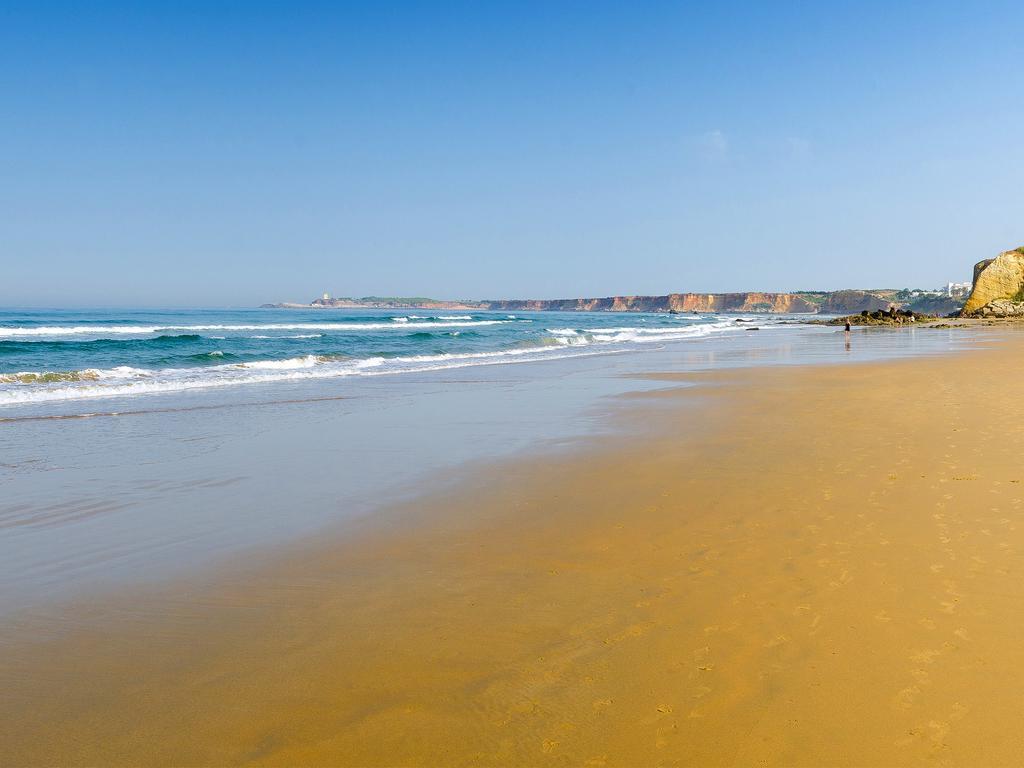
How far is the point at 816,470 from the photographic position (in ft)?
22.0

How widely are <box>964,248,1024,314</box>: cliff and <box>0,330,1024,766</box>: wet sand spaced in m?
70.5

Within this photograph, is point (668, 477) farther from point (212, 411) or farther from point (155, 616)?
point (212, 411)

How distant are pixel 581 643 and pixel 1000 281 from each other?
250ft

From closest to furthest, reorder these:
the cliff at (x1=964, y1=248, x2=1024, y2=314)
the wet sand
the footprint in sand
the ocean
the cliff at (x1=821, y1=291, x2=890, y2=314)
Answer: the wet sand < the footprint in sand < the ocean < the cliff at (x1=964, y1=248, x2=1024, y2=314) < the cliff at (x1=821, y1=291, x2=890, y2=314)

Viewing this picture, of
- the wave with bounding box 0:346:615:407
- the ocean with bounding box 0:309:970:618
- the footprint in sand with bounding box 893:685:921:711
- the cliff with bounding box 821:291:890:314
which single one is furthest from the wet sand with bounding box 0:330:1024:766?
the cliff with bounding box 821:291:890:314

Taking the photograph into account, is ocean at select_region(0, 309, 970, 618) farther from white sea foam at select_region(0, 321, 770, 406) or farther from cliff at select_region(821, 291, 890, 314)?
cliff at select_region(821, 291, 890, 314)

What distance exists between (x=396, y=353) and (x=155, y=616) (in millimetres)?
24896

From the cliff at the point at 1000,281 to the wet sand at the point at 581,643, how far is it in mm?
70514

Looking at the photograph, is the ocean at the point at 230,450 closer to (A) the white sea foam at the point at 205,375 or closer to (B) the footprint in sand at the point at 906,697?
(A) the white sea foam at the point at 205,375

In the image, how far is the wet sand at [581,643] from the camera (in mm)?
2541

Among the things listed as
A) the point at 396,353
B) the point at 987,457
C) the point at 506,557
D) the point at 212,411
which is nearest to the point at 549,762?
the point at 506,557

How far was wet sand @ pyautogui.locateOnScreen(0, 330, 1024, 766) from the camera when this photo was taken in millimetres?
2541

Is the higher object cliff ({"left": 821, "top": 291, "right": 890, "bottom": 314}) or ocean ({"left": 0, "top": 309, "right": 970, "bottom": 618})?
cliff ({"left": 821, "top": 291, "right": 890, "bottom": 314})

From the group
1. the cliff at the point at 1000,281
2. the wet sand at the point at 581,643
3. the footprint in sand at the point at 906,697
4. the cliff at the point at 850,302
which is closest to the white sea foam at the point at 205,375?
the wet sand at the point at 581,643
